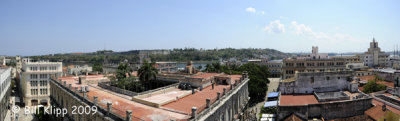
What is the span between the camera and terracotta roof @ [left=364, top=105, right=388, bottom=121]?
95.3ft

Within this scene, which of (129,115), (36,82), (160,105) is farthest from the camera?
(36,82)

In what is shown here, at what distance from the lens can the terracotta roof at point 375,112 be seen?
95.3 feet

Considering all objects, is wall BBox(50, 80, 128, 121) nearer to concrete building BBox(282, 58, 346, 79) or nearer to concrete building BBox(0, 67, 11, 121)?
concrete building BBox(0, 67, 11, 121)

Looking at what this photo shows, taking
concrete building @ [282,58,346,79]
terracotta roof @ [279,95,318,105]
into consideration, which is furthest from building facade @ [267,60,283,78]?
terracotta roof @ [279,95,318,105]

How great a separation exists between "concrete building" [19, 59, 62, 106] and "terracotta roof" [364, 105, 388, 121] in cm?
6304

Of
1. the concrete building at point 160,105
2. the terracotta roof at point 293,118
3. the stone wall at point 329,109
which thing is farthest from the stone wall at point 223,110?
the terracotta roof at point 293,118

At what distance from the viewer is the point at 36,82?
5681 cm

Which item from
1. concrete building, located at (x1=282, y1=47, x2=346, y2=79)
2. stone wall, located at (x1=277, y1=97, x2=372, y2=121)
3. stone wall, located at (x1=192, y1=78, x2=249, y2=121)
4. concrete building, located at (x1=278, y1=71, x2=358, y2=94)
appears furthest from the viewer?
concrete building, located at (x1=282, y1=47, x2=346, y2=79)

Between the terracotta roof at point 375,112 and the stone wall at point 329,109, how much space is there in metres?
0.65

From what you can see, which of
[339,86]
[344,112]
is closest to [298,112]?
[344,112]

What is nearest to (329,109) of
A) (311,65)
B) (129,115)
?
(129,115)

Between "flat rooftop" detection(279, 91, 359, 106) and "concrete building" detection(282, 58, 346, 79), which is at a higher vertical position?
"concrete building" detection(282, 58, 346, 79)

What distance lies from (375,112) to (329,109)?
18.2 ft

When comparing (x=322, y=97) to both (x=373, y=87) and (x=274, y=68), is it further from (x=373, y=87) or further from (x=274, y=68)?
(x=274, y=68)
